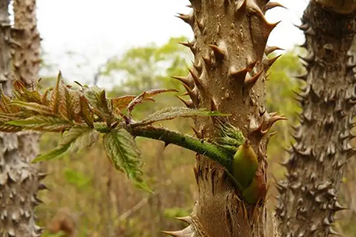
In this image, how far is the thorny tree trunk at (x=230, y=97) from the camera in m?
0.84

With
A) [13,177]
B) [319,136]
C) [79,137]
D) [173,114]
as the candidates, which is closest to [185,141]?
[173,114]

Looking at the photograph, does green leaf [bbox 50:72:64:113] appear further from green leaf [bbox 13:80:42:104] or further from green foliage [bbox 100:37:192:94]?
green foliage [bbox 100:37:192:94]

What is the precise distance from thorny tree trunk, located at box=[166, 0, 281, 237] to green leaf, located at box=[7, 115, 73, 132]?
0.28 m

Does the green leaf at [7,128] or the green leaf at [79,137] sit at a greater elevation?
the green leaf at [7,128]

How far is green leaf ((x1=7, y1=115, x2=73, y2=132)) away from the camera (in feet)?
2.14

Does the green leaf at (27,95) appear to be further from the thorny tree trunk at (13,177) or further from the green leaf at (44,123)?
the thorny tree trunk at (13,177)

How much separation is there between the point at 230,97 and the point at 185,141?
155 millimetres

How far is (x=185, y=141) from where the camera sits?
75cm

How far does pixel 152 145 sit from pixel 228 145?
6.91 m

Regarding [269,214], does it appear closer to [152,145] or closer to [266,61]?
[266,61]

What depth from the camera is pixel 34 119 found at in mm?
655

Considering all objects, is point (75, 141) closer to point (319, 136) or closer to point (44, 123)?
point (44, 123)

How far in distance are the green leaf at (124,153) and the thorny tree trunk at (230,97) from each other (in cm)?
23

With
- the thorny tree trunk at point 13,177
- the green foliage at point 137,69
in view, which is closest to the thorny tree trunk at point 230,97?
the thorny tree trunk at point 13,177
